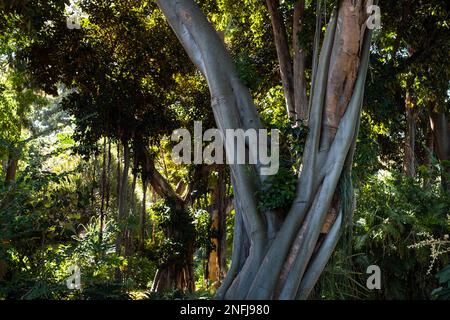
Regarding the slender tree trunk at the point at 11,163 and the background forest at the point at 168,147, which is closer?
the background forest at the point at 168,147

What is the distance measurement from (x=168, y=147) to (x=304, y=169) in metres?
7.65

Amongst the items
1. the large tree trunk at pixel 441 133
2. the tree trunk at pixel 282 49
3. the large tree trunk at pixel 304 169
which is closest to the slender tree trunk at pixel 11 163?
the large tree trunk at pixel 304 169

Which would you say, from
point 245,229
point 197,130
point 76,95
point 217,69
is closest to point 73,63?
point 76,95

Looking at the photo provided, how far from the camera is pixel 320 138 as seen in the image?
5242mm

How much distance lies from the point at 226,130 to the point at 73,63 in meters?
5.00

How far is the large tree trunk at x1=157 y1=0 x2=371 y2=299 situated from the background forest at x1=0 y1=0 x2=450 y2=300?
19 centimetres

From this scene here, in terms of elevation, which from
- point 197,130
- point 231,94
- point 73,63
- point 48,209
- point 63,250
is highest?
point 73,63

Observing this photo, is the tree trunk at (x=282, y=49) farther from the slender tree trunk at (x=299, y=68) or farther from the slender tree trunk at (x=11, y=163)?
the slender tree trunk at (x=11, y=163)

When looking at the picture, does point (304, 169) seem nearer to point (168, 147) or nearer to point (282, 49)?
point (282, 49)

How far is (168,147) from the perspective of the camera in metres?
12.5

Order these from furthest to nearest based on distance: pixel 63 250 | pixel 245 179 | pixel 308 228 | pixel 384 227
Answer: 1. pixel 384 227
2. pixel 63 250
3. pixel 245 179
4. pixel 308 228

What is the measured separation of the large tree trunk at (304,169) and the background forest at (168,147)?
19 cm

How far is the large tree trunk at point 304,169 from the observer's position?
193 inches

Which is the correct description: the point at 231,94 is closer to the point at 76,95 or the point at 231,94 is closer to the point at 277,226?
the point at 277,226
